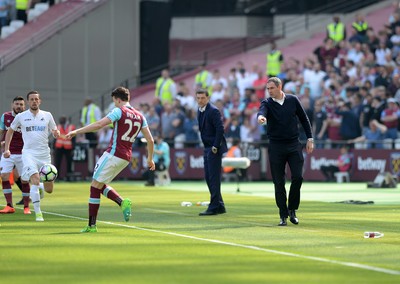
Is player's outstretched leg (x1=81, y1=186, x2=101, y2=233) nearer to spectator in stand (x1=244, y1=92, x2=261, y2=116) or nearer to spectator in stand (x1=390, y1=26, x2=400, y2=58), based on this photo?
spectator in stand (x1=244, y1=92, x2=261, y2=116)

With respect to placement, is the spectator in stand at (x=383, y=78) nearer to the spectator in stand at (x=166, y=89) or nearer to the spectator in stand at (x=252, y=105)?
the spectator in stand at (x=252, y=105)

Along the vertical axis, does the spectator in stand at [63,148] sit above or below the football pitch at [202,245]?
above

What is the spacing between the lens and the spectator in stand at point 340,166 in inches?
1393

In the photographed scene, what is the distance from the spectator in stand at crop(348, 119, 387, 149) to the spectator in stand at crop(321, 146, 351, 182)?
16.9 inches

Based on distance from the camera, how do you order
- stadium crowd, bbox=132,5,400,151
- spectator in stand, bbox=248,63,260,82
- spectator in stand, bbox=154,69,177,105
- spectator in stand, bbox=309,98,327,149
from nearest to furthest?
stadium crowd, bbox=132,5,400,151
spectator in stand, bbox=309,98,327,149
spectator in stand, bbox=248,63,260,82
spectator in stand, bbox=154,69,177,105

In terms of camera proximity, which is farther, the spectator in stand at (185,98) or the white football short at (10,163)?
the spectator in stand at (185,98)

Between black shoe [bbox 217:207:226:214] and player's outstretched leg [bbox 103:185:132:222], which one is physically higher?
player's outstretched leg [bbox 103:185:132:222]

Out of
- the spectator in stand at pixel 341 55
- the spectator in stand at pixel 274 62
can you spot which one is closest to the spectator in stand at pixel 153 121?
the spectator in stand at pixel 274 62

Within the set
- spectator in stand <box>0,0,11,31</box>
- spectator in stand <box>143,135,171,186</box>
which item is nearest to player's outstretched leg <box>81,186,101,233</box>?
spectator in stand <box>143,135,171,186</box>

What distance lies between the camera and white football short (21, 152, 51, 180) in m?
19.1

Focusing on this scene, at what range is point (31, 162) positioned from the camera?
1923cm

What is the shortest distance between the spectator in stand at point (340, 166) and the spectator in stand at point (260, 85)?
4017mm

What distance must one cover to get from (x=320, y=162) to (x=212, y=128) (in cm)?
1636

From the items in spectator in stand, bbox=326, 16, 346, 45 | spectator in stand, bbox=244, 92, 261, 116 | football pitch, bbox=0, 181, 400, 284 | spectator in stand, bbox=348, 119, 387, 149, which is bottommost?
football pitch, bbox=0, 181, 400, 284
